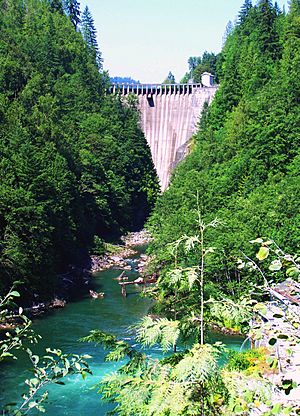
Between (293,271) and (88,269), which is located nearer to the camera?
(293,271)

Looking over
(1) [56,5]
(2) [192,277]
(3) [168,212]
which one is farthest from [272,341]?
(1) [56,5]

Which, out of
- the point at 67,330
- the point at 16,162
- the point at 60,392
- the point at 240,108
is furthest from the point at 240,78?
the point at 60,392

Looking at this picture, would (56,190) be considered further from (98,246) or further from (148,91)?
(148,91)

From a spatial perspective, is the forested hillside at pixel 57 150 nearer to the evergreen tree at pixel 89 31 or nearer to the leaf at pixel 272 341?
the evergreen tree at pixel 89 31

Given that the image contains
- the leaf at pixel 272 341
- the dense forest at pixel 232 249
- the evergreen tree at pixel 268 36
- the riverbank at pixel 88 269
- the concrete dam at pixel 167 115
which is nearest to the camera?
the leaf at pixel 272 341

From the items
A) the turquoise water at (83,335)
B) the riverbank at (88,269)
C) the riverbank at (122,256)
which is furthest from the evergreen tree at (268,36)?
the turquoise water at (83,335)

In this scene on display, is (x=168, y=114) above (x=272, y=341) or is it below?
above

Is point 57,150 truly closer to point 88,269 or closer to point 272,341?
point 88,269
